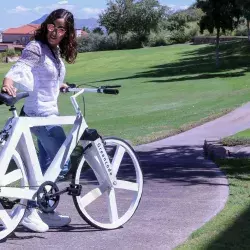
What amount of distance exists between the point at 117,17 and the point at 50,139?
9254cm

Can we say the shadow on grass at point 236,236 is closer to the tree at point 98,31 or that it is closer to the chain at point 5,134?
the chain at point 5,134

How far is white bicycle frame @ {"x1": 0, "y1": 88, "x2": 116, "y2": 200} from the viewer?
15.9ft

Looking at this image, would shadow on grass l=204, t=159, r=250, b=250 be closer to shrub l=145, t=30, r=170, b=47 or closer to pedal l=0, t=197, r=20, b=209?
pedal l=0, t=197, r=20, b=209

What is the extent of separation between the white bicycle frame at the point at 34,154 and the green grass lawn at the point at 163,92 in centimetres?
631

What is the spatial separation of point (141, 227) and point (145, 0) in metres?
97.1

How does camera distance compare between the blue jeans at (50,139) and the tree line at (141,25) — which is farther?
the tree line at (141,25)

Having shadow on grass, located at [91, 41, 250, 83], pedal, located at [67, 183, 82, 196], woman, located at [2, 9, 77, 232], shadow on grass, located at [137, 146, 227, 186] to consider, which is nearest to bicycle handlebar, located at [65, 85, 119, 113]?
woman, located at [2, 9, 77, 232]

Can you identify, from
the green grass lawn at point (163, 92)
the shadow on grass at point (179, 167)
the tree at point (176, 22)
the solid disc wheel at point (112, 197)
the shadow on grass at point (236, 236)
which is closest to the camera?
the shadow on grass at point (236, 236)

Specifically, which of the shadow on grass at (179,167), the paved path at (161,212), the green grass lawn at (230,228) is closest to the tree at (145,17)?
the shadow on grass at (179,167)

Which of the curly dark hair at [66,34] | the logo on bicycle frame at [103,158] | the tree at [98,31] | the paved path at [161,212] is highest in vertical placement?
the curly dark hair at [66,34]

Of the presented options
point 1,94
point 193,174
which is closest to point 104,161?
point 1,94

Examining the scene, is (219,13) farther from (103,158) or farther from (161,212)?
(103,158)

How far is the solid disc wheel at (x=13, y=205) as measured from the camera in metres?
4.85

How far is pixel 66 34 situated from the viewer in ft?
18.0
